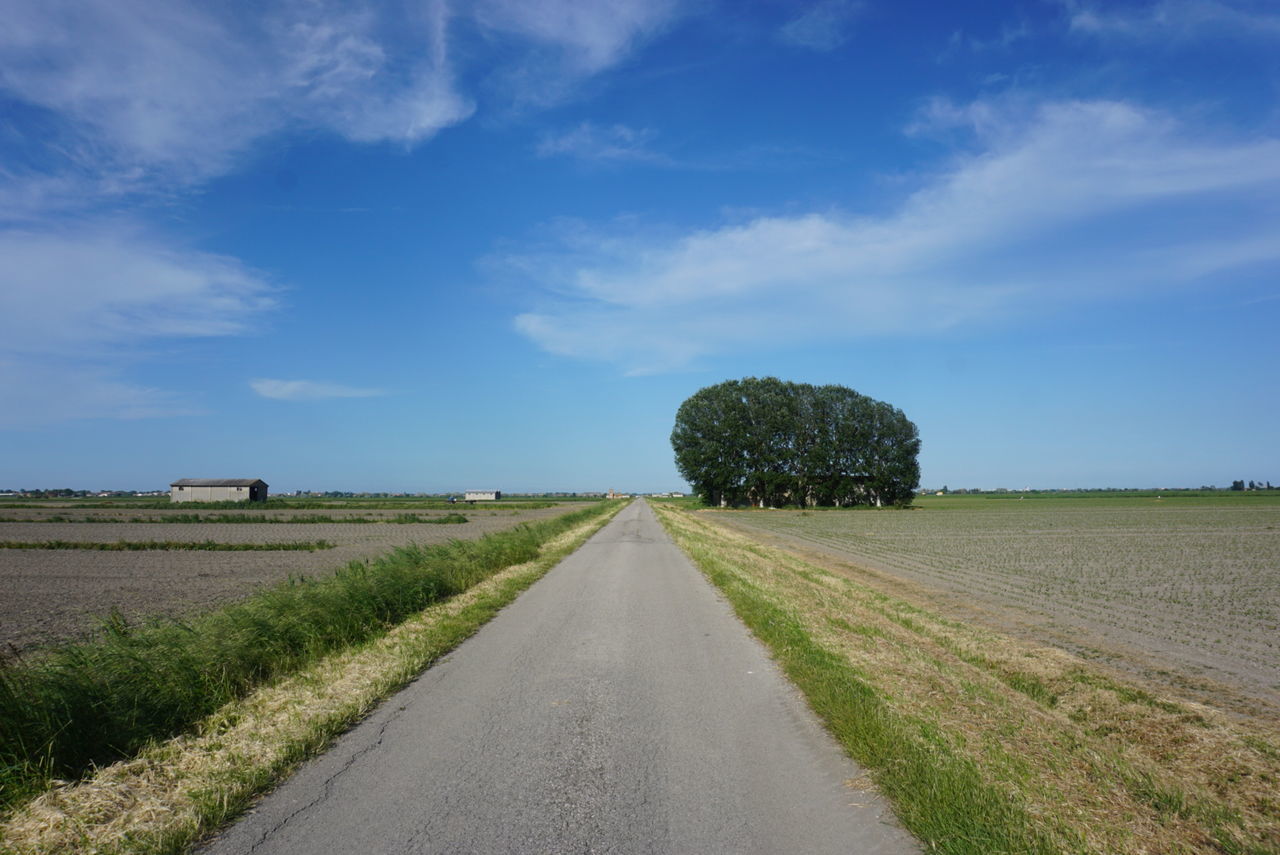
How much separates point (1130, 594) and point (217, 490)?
135 m

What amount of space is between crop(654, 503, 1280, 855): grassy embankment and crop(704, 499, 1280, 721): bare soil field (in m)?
1.67

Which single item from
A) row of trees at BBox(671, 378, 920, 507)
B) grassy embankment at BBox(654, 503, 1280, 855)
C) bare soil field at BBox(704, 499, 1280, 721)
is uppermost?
row of trees at BBox(671, 378, 920, 507)

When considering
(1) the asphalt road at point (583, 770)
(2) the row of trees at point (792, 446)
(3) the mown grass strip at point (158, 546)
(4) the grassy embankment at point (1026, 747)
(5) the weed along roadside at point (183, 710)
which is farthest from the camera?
(2) the row of trees at point (792, 446)

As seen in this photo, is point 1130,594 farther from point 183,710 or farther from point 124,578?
point 124,578

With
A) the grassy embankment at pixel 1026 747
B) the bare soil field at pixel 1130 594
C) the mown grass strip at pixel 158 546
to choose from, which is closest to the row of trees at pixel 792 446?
the bare soil field at pixel 1130 594

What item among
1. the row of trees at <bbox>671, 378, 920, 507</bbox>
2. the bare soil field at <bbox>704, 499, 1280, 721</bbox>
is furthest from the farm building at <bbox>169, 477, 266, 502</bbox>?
the bare soil field at <bbox>704, 499, 1280, 721</bbox>

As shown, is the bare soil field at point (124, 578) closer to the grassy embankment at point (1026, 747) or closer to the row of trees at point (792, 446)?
the grassy embankment at point (1026, 747)

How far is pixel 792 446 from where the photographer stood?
98.2 metres

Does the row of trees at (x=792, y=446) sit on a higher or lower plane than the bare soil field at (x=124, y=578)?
higher

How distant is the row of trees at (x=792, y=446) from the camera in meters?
97.8

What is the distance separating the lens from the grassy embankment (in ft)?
14.9

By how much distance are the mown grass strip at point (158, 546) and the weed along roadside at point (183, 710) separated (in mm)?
28754

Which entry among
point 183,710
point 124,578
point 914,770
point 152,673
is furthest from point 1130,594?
point 124,578

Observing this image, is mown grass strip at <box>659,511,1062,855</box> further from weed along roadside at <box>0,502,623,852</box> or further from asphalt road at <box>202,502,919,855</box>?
weed along roadside at <box>0,502,623,852</box>
